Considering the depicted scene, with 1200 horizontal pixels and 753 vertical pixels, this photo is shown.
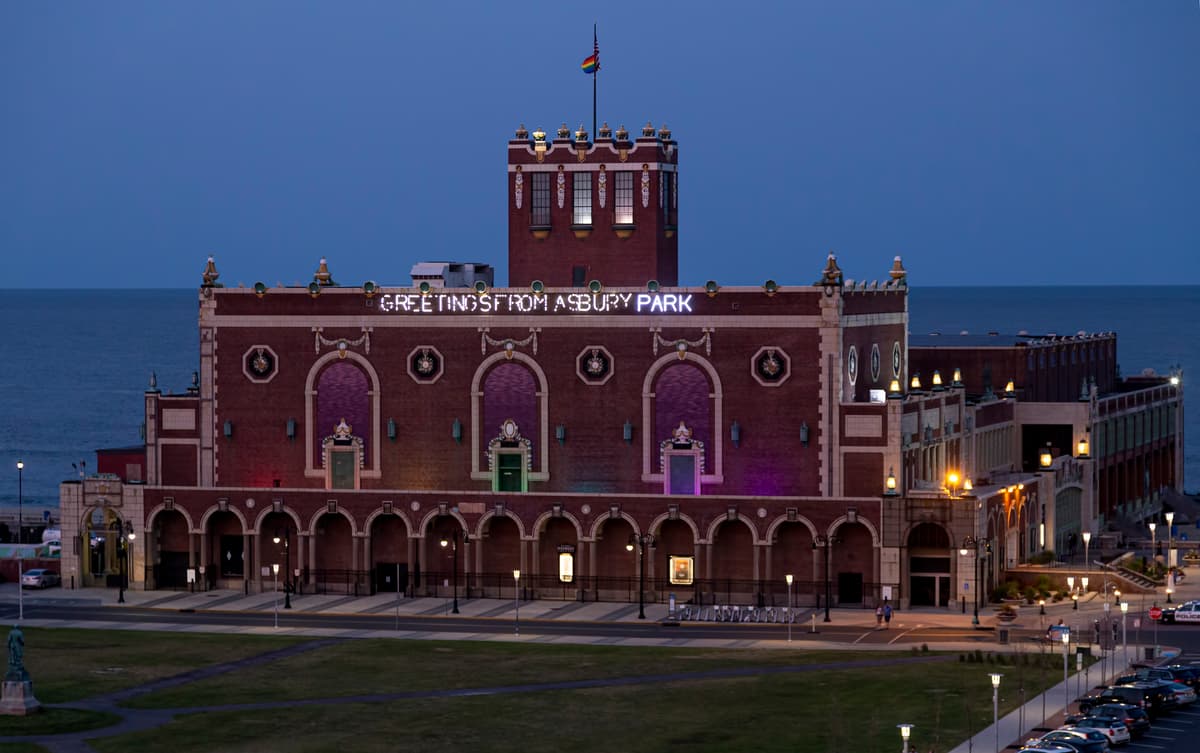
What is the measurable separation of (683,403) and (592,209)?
14.3 m

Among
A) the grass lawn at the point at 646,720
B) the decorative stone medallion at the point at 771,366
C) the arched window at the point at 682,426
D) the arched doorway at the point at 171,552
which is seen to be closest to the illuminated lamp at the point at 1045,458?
the decorative stone medallion at the point at 771,366

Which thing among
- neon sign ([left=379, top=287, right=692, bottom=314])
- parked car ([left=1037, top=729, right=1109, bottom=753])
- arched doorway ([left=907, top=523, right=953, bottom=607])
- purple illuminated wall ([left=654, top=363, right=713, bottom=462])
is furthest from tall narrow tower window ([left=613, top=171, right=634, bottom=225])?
parked car ([left=1037, top=729, right=1109, bottom=753])

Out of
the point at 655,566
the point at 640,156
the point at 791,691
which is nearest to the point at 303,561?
the point at 655,566

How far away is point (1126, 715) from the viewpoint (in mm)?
100812

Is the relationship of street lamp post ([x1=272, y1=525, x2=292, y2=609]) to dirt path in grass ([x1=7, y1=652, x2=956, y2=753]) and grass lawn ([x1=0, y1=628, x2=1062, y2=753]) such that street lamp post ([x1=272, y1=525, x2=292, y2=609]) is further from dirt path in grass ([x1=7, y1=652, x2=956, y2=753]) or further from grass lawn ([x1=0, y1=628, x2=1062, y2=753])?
dirt path in grass ([x1=7, y1=652, x2=956, y2=753])

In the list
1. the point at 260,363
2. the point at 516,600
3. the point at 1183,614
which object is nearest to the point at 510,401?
the point at 516,600

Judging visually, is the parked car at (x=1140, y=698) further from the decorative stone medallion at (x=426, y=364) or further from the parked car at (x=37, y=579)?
the parked car at (x=37, y=579)

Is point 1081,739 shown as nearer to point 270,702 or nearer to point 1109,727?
point 1109,727

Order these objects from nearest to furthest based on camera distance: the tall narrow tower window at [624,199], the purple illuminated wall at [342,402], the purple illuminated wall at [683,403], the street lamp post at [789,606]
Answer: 1. the street lamp post at [789,606]
2. the purple illuminated wall at [683,403]
3. the purple illuminated wall at [342,402]
4. the tall narrow tower window at [624,199]

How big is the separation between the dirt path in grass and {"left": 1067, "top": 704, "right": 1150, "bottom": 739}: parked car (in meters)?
19.7

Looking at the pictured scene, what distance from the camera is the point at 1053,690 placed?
111750mm

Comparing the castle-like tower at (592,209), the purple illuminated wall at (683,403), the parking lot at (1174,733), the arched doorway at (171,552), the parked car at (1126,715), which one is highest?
the castle-like tower at (592,209)

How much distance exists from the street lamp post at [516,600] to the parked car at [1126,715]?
39.2 meters

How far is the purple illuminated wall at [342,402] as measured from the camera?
151 meters
